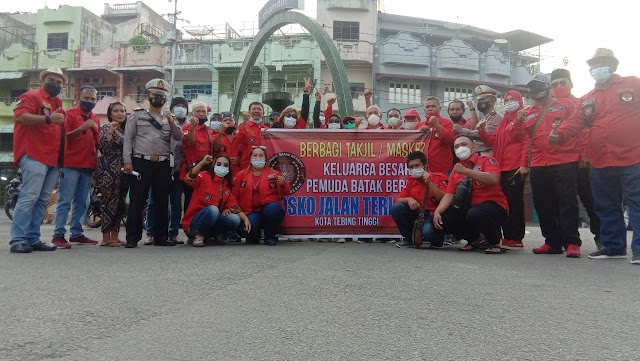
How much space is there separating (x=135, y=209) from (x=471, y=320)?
443 cm

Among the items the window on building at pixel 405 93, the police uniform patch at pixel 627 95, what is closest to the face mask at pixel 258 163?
the police uniform patch at pixel 627 95

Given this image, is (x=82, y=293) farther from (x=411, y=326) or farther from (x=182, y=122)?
(x=182, y=122)

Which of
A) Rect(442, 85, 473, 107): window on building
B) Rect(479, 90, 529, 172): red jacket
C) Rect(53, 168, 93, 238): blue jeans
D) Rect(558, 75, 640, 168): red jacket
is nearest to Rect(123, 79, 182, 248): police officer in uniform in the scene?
Rect(53, 168, 93, 238): blue jeans

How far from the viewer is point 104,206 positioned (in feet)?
20.3

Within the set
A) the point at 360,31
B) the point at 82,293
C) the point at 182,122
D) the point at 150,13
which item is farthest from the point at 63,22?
the point at 82,293

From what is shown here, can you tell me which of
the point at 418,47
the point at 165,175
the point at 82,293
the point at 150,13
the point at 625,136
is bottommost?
the point at 82,293

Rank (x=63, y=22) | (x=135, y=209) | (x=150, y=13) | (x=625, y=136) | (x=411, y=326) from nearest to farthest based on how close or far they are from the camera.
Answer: (x=411, y=326)
(x=625, y=136)
(x=135, y=209)
(x=63, y=22)
(x=150, y=13)

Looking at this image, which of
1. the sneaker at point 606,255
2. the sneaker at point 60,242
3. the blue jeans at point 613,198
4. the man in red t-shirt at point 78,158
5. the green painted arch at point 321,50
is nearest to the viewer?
the blue jeans at point 613,198

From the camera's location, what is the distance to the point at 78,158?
6070 mm

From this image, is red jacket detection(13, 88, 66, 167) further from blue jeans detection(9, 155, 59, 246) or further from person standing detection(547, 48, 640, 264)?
person standing detection(547, 48, 640, 264)

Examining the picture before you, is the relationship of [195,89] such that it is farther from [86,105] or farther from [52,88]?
[52,88]

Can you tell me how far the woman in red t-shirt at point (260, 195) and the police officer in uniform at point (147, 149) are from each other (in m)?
0.90

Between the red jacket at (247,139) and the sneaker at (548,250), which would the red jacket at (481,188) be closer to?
the sneaker at (548,250)

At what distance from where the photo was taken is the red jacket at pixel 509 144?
5.96 meters
